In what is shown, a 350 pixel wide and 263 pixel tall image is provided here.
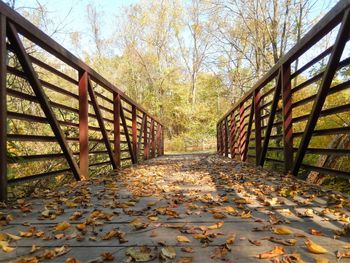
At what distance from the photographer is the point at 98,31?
23.6 meters

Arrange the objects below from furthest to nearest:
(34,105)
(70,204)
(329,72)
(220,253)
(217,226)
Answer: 1. (34,105)
2. (329,72)
3. (70,204)
4. (217,226)
5. (220,253)

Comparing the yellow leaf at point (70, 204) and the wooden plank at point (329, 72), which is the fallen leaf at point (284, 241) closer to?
the yellow leaf at point (70, 204)

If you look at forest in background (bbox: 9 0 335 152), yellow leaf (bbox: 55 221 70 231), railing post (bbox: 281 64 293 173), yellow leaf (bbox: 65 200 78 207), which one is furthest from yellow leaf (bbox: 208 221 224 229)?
forest in background (bbox: 9 0 335 152)

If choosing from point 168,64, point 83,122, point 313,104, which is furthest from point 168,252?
point 168,64

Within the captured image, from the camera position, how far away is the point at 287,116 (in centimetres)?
416

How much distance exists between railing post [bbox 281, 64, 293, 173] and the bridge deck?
91cm

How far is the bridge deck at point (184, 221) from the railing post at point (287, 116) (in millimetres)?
913

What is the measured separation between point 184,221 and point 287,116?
2576mm

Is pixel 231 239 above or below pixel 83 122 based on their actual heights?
below

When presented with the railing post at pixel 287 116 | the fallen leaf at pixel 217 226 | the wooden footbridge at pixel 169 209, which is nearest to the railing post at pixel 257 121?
the wooden footbridge at pixel 169 209

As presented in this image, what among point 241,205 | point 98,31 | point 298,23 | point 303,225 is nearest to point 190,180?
point 241,205

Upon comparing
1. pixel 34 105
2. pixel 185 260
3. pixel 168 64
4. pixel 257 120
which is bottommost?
pixel 185 260

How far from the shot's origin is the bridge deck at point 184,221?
59.8 inches

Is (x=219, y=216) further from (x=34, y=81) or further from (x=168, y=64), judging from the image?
(x=168, y=64)
